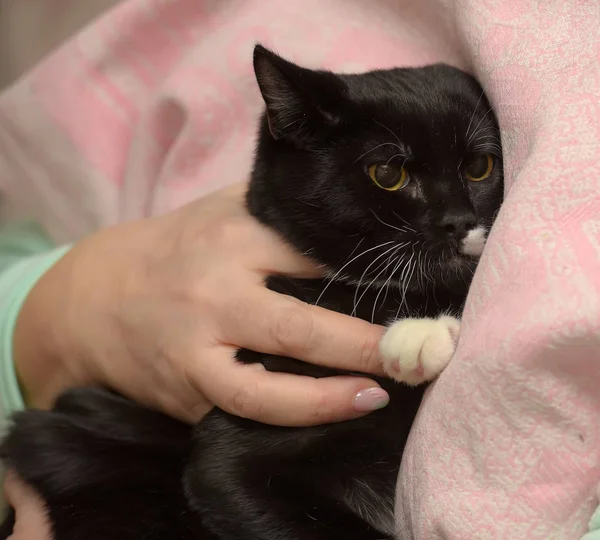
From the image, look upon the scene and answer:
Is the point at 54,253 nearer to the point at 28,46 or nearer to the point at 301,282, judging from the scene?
the point at 301,282

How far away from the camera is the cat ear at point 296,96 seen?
769mm

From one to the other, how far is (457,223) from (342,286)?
189 mm

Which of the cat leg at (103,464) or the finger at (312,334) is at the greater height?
the finger at (312,334)

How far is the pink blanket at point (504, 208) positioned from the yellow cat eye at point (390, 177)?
134 millimetres

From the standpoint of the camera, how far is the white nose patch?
75 cm

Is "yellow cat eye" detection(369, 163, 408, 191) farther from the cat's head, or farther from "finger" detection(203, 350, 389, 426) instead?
"finger" detection(203, 350, 389, 426)

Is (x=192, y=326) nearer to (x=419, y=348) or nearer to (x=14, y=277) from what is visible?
(x=419, y=348)

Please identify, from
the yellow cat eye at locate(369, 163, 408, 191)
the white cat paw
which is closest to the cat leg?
the white cat paw

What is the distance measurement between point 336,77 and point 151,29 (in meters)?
0.68

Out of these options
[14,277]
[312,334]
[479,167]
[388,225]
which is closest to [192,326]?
[312,334]

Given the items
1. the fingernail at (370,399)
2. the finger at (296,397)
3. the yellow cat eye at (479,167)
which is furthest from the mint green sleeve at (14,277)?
the yellow cat eye at (479,167)

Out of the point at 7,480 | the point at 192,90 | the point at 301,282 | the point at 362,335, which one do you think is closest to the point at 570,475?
the point at 362,335

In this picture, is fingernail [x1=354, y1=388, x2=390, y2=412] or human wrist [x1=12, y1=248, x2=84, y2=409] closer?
fingernail [x1=354, y1=388, x2=390, y2=412]

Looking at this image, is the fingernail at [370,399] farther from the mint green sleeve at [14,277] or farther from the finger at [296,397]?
the mint green sleeve at [14,277]
